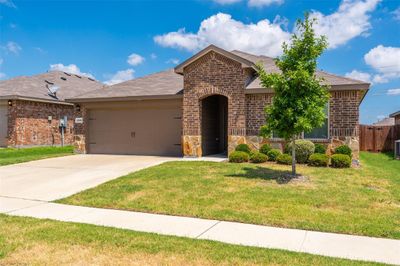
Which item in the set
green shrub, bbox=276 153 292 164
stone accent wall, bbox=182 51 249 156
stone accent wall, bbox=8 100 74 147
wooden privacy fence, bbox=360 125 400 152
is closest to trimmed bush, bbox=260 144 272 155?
green shrub, bbox=276 153 292 164

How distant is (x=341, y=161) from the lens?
11.8 metres

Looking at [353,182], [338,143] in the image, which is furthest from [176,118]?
[353,182]

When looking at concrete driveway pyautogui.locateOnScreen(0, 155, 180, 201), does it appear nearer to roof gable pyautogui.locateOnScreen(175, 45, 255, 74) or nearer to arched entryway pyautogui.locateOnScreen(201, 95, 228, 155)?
arched entryway pyautogui.locateOnScreen(201, 95, 228, 155)

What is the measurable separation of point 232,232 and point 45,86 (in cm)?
2150

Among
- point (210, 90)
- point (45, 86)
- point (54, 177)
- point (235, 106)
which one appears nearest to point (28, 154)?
point (45, 86)

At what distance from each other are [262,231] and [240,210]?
3.61 ft

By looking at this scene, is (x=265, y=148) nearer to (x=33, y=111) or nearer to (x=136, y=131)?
(x=136, y=131)

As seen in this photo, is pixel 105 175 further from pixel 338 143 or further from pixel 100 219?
pixel 338 143

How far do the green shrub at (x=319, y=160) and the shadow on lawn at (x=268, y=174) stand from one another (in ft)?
6.63

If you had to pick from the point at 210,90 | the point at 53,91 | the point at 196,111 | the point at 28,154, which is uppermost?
the point at 53,91

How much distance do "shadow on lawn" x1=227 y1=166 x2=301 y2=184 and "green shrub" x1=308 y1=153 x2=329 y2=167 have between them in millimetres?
2021

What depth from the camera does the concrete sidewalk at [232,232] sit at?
15.1ft

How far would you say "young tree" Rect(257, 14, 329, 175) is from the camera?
934 cm

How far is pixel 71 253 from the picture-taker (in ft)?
14.7
